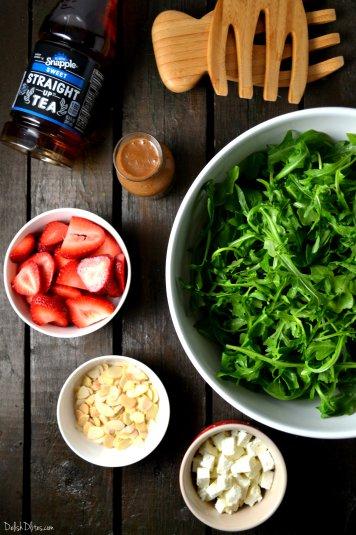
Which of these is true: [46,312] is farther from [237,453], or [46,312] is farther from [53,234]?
[237,453]

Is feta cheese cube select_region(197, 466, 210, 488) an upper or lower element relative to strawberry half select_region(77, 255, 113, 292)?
lower

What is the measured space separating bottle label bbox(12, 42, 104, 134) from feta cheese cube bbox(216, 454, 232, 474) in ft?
2.11

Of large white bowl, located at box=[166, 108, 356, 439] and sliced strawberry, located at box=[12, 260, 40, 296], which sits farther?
sliced strawberry, located at box=[12, 260, 40, 296]

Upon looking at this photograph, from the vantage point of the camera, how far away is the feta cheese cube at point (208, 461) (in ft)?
3.64

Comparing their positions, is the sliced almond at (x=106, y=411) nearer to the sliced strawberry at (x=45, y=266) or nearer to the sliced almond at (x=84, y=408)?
the sliced almond at (x=84, y=408)

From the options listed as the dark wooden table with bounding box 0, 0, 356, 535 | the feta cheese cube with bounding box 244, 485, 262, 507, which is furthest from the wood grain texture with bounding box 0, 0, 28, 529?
the feta cheese cube with bounding box 244, 485, 262, 507

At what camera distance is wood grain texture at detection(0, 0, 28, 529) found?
1202 mm

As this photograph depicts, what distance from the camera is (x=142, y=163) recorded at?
1104 millimetres

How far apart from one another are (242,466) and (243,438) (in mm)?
48

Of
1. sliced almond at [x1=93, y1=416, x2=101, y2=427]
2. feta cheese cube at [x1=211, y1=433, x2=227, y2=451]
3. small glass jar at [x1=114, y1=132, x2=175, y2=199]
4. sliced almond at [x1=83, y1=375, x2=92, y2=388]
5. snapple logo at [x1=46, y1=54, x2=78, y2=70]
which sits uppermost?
snapple logo at [x1=46, y1=54, x2=78, y2=70]

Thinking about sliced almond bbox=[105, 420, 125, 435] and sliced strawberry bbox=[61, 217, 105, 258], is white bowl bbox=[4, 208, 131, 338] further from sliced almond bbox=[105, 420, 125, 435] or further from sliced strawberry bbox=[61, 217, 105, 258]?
sliced almond bbox=[105, 420, 125, 435]

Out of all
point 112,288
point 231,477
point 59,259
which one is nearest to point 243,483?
point 231,477

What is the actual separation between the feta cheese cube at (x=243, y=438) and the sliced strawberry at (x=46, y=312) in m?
0.37

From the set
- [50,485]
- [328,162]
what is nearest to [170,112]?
[328,162]
